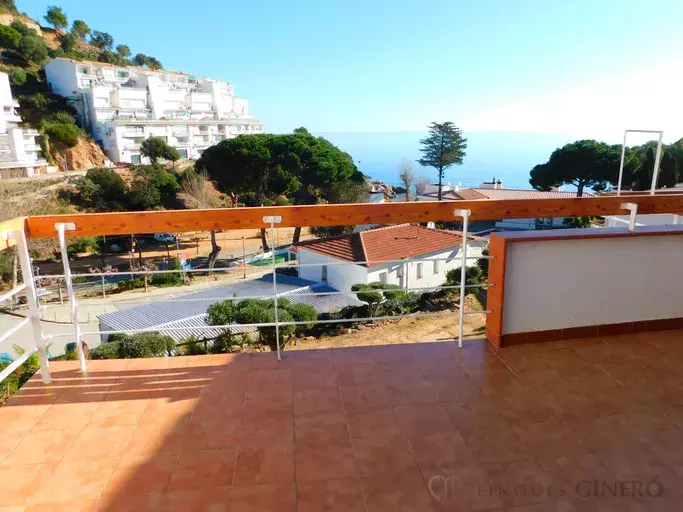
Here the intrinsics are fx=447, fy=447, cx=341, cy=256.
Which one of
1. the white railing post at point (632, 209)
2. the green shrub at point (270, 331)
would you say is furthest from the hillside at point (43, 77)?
the white railing post at point (632, 209)

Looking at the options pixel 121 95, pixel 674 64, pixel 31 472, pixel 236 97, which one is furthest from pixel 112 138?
pixel 31 472

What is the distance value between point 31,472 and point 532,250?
283 cm

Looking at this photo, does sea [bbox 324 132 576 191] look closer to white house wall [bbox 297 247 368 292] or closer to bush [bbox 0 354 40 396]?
white house wall [bbox 297 247 368 292]

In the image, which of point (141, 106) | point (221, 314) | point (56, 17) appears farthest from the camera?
point (56, 17)

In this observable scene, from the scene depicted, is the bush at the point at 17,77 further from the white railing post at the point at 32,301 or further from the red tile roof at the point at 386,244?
the white railing post at the point at 32,301

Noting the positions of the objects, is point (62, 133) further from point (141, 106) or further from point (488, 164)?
point (488, 164)

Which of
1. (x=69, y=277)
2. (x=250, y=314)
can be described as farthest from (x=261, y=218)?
(x=250, y=314)

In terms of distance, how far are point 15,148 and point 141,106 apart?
57.0ft

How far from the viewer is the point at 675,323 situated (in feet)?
10.2

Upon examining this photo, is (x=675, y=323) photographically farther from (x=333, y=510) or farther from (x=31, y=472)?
(x=31, y=472)

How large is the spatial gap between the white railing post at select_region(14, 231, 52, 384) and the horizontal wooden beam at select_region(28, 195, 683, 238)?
11 centimetres

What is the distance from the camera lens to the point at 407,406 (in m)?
2.26

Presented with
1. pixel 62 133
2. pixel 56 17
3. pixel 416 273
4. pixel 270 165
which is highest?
pixel 56 17

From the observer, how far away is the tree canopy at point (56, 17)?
167 feet
